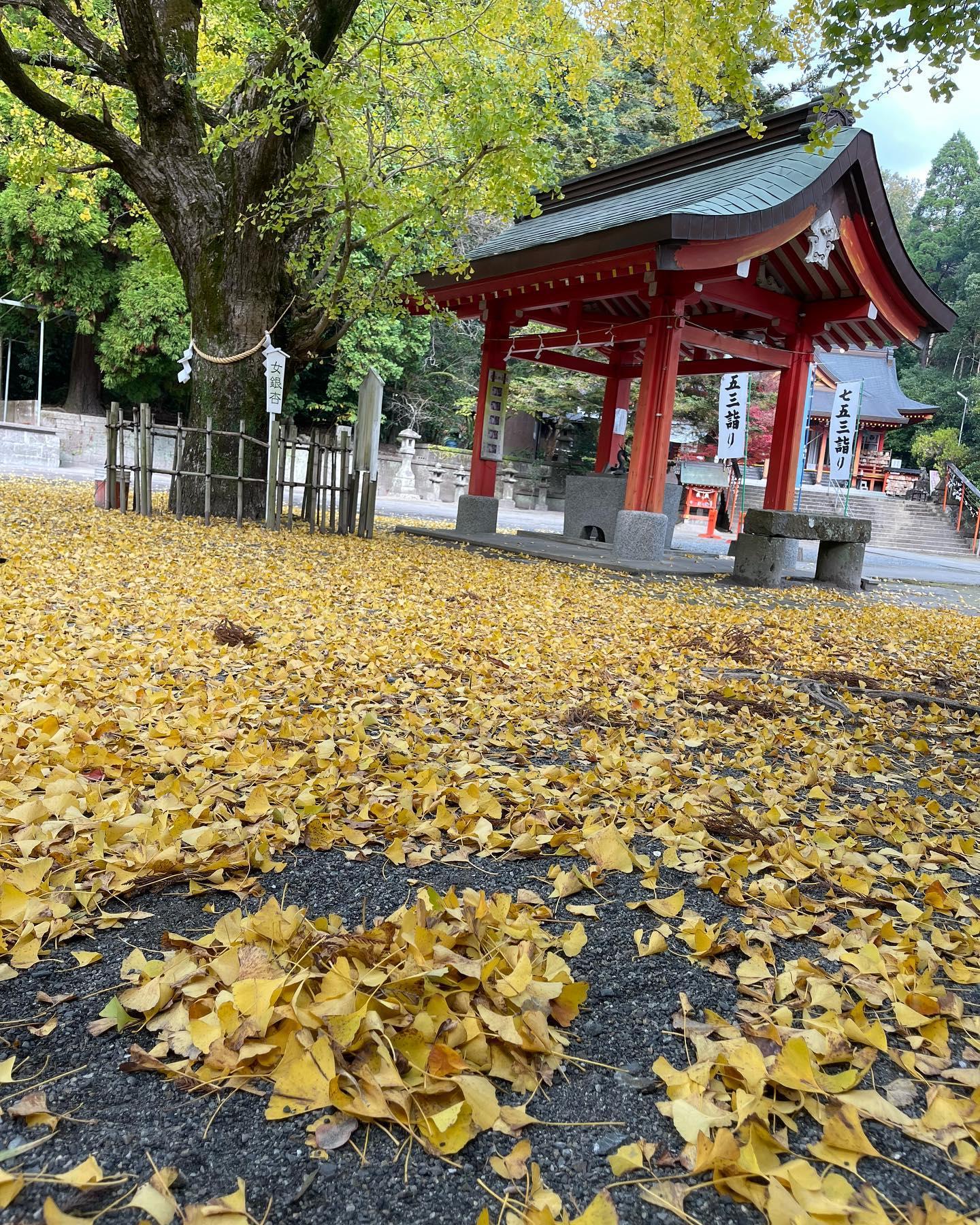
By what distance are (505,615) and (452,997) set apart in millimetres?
4617

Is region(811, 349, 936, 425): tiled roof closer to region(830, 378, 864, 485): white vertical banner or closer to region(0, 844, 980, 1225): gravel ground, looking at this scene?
region(830, 378, 864, 485): white vertical banner

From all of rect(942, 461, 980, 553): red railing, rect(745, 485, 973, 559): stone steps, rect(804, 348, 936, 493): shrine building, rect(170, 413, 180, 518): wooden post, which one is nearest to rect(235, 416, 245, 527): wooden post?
rect(170, 413, 180, 518): wooden post

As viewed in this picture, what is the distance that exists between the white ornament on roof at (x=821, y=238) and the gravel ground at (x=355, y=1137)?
9.92 metres

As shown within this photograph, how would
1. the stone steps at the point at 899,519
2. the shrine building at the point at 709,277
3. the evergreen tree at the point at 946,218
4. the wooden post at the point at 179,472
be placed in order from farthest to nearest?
the evergreen tree at the point at 946,218 → the stone steps at the point at 899,519 → the wooden post at the point at 179,472 → the shrine building at the point at 709,277

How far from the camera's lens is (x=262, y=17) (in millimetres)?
9141

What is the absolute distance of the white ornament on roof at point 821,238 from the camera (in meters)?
9.69

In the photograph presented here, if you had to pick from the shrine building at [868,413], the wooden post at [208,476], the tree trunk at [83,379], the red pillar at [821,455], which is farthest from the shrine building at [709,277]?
the red pillar at [821,455]

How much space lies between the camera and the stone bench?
32.5ft

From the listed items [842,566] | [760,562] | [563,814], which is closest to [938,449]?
[842,566]

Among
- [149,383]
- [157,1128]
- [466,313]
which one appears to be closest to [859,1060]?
[157,1128]

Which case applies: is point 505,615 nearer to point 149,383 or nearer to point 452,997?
point 452,997

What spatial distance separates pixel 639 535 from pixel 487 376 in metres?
4.02

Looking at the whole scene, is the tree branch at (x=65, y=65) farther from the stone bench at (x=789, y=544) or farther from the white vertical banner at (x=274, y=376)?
the stone bench at (x=789, y=544)

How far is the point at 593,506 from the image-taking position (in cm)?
1333
